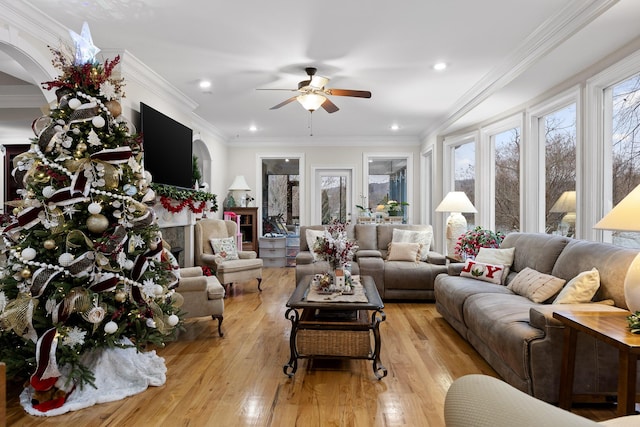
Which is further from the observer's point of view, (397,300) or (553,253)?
(397,300)

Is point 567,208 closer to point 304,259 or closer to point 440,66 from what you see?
point 440,66

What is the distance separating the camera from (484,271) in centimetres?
400

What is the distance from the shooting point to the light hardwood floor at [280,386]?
2305 millimetres

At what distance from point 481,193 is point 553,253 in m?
2.44

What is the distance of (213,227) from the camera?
594cm

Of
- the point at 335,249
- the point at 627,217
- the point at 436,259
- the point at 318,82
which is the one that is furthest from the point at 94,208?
the point at 436,259

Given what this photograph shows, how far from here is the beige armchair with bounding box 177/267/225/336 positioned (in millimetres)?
3688

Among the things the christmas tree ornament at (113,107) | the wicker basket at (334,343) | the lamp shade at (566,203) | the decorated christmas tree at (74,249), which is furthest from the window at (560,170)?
the christmas tree ornament at (113,107)

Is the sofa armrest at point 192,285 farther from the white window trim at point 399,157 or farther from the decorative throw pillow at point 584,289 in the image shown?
the white window trim at point 399,157

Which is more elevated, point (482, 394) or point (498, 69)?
point (498, 69)

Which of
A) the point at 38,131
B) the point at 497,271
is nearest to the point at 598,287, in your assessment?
the point at 497,271

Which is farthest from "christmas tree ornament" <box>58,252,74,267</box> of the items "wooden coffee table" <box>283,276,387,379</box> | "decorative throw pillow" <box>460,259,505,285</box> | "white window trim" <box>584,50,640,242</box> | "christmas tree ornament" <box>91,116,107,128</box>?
"white window trim" <box>584,50,640,242</box>

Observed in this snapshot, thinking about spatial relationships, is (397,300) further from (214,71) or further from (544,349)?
(214,71)

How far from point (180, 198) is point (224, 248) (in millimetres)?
1161
